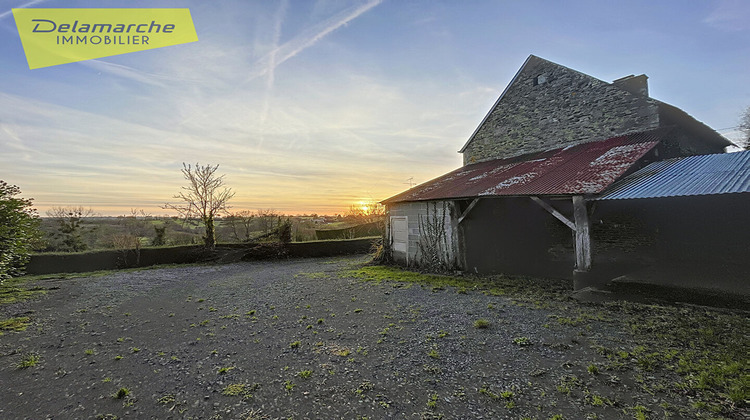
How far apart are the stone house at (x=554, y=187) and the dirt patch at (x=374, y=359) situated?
2.98m

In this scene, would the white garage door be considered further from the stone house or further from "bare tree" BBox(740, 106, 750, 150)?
"bare tree" BBox(740, 106, 750, 150)

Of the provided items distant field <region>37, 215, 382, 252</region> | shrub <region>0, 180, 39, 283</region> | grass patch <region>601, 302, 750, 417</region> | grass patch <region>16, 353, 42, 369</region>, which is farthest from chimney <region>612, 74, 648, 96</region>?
shrub <region>0, 180, 39, 283</region>

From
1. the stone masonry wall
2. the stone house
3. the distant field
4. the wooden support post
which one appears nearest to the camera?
the wooden support post

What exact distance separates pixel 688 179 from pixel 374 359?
23.9ft

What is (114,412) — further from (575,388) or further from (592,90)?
(592,90)

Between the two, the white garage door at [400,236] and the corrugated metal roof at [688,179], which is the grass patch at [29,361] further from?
the corrugated metal roof at [688,179]

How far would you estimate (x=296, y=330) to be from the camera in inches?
214

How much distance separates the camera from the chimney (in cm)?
1020

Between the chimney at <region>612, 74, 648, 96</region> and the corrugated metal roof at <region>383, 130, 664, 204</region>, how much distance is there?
4.85 ft

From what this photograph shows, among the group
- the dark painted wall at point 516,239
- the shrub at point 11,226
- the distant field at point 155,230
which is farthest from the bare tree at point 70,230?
the dark painted wall at point 516,239

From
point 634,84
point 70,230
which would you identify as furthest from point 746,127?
point 70,230

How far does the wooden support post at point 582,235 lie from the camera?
24.0 ft

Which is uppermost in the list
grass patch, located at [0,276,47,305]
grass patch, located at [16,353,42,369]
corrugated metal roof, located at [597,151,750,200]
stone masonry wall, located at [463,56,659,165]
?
stone masonry wall, located at [463,56,659,165]

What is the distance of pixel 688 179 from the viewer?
6434 millimetres
